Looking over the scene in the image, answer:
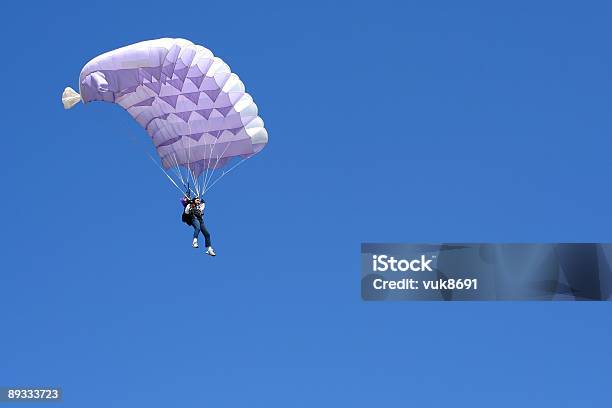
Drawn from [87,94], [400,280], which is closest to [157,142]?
[87,94]

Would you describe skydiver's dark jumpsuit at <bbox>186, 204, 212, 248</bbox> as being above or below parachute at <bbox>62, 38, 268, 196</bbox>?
below

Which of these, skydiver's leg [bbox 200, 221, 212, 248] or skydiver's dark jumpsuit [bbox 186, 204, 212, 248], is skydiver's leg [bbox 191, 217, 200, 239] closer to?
skydiver's dark jumpsuit [bbox 186, 204, 212, 248]

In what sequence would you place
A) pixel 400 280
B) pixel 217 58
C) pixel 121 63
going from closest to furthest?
pixel 400 280 < pixel 121 63 < pixel 217 58

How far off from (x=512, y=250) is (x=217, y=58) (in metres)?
12.5

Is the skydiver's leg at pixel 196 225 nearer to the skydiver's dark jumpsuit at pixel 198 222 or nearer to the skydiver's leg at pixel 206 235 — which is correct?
the skydiver's dark jumpsuit at pixel 198 222

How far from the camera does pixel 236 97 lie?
46.6m

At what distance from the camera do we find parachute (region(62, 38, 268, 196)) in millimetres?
42969

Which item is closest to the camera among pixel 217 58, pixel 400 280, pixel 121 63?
pixel 400 280

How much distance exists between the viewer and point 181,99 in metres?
46.2

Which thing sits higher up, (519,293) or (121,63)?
(121,63)

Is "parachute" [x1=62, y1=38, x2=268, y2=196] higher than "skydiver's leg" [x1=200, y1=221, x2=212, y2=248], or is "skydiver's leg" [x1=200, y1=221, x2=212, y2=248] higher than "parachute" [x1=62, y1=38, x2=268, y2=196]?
"parachute" [x1=62, y1=38, x2=268, y2=196]

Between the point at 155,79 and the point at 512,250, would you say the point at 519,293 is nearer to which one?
the point at 512,250

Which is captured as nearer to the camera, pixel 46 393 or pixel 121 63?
pixel 121 63

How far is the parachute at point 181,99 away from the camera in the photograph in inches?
1692
